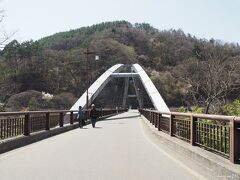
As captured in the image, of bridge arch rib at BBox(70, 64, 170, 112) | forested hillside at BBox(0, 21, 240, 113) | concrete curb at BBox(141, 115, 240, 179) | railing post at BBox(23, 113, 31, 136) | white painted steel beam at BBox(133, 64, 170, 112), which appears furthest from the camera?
forested hillside at BBox(0, 21, 240, 113)

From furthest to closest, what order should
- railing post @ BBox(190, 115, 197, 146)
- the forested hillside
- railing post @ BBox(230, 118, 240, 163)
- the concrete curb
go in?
1. the forested hillside
2. railing post @ BBox(190, 115, 197, 146)
3. railing post @ BBox(230, 118, 240, 163)
4. the concrete curb

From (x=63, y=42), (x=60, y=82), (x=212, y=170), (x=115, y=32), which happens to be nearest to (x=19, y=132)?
(x=212, y=170)

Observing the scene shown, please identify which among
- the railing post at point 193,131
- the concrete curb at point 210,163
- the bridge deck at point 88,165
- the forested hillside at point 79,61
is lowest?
the bridge deck at point 88,165

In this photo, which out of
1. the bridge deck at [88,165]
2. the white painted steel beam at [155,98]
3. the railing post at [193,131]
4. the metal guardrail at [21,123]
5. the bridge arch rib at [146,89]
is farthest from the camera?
the bridge arch rib at [146,89]

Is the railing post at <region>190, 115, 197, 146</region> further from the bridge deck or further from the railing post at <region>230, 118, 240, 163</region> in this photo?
the railing post at <region>230, 118, 240, 163</region>

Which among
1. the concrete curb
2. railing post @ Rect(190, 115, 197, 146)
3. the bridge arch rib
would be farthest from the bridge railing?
the bridge arch rib

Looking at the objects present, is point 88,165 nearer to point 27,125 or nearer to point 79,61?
point 27,125

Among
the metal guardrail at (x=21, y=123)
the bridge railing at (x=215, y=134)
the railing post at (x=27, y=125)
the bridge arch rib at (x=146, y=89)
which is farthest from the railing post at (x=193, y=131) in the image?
the bridge arch rib at (x=146, y=89)

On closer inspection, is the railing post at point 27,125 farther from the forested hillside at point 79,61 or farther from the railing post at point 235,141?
the forested hillside at point 79,61

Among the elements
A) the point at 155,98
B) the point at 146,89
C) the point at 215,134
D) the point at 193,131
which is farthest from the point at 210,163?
the point at 146,89

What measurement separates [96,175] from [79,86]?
114214 millimetres

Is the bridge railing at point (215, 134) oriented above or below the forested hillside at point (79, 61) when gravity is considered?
below

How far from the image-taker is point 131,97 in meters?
143

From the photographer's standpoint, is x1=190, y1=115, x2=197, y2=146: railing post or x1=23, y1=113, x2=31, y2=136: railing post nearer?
x1=190, y1=115, x2=197, y2=146: railing post
